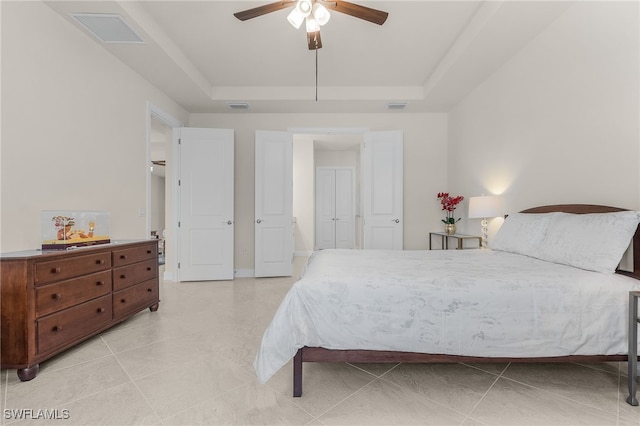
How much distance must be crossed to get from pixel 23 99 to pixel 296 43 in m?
2.37

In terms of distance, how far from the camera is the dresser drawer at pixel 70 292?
6.23 feet

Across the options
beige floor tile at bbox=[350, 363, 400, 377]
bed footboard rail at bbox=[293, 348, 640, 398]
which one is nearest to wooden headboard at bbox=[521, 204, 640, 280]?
bed footboard rail at bbox=[293, 348, 640, 398]

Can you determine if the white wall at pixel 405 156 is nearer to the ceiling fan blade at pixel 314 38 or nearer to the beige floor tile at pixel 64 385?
the ceiling fan blade at pixel 314 38

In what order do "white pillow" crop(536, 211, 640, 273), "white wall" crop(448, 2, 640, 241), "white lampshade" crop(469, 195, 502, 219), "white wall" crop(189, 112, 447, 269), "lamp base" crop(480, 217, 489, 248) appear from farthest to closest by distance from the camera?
"white wall" crop(189, 112, 447, 269), "lamp base" crop(480, 217, 489, 248), "white lampshade" crop(469, 195, 502, 219), "white wall" crop(448, 2, 640, 241), "white pillow" crop(536, 211, 640, 273)

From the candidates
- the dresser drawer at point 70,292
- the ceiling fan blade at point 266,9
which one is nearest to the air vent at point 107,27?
the ceiling fan blade at point 266,9

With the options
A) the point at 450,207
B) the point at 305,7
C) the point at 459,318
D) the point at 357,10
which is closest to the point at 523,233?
the point at 459,318

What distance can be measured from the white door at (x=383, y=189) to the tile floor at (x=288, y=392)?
279 centimetres

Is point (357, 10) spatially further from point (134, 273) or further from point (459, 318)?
point (134, 273)

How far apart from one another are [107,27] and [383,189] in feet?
12.3

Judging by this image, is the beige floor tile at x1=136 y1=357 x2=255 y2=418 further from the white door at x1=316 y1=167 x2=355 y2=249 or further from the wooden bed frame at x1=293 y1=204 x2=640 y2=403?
the white door at x1=316 y1=167 x2=355 y2=249

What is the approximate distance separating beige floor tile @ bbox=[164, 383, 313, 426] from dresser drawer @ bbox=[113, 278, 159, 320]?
150cm

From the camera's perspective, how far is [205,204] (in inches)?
176

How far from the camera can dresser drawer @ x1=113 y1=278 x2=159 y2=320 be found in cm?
257

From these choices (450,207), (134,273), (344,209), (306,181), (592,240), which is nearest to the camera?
(592,240)
